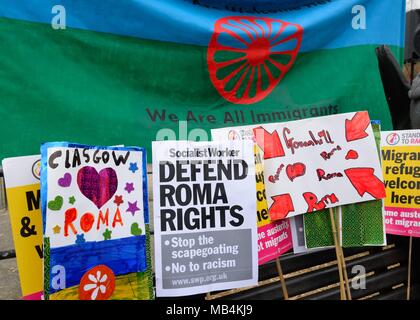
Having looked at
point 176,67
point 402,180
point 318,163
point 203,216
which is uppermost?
point 176,67

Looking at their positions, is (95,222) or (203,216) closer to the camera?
(95,222)

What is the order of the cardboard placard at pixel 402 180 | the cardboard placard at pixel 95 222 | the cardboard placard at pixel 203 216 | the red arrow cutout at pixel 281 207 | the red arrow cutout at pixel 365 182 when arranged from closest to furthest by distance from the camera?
the cardboard placard at pixel 95 222 → the cardboard placard at pixel 203 216 → the red arrow cutout at pixel 281 207 → the red arrow cutout at pixel 365 182 → the cardboard placard at pixel 402 180

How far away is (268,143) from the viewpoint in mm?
1989

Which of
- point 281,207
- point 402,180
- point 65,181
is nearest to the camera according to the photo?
Result: point 65,181

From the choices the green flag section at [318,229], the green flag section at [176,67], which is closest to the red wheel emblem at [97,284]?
the green flag section at [176,67]

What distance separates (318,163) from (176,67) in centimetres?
90

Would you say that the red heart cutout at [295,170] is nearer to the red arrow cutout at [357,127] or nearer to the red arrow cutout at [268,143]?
the red arrow cutout at [268,143]

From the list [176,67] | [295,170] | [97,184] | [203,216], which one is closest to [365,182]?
[295,170]

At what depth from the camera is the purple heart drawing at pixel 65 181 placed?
1.46 meters

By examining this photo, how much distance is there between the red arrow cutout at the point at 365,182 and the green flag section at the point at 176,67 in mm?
496

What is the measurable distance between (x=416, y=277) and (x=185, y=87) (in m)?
2.22

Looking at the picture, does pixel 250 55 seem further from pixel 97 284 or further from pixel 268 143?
pixel 97 284

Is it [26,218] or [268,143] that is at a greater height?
[268,143]

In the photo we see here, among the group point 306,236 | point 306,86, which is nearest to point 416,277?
point 306,236
